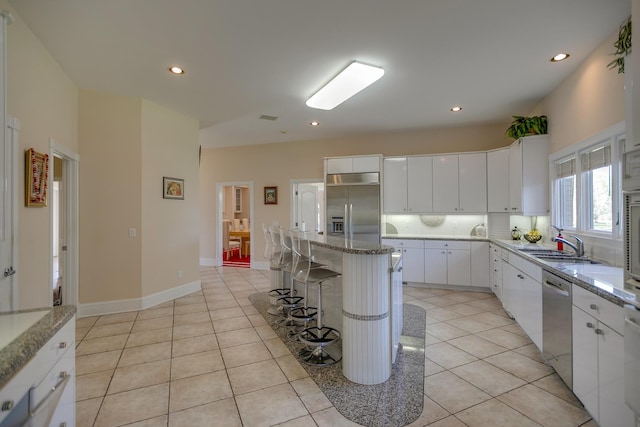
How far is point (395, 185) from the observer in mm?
5684

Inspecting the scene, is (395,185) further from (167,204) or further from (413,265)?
(167,204)

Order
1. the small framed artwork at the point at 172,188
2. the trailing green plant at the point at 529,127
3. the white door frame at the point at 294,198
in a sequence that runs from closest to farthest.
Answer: the trailing green plant at the point at 529,127, the small framed artwork at the point at 172,188, the white door frame at the point at 294,198

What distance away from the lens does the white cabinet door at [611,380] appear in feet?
5.17

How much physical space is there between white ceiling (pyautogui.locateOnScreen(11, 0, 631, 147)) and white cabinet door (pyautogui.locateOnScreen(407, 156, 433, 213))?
1.23m

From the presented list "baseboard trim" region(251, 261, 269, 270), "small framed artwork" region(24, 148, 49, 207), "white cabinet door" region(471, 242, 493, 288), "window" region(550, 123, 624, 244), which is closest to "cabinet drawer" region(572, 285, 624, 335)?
"window" region(550, 123, 624, 244)

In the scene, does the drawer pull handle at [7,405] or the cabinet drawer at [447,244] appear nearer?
the drawer pull handle at [7,405]

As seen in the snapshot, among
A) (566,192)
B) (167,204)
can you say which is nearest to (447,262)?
(566,192)

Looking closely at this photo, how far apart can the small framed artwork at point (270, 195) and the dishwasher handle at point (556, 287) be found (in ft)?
17.6

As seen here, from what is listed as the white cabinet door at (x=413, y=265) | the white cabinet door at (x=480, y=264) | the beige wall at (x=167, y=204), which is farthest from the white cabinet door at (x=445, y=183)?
the beige wall at (x=167, y=204)

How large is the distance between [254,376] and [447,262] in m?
3.85

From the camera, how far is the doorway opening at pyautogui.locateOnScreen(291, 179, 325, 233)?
6.85 m

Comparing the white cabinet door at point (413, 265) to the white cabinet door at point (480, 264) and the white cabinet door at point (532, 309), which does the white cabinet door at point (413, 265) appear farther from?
the white cabinet door at point (532, 309)

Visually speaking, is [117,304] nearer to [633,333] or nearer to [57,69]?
[57,69]

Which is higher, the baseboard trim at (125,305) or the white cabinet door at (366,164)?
the white cabinet door at (366,164)
